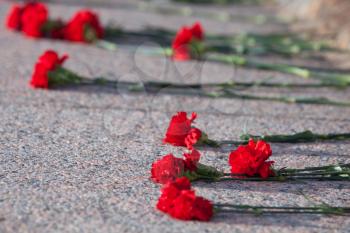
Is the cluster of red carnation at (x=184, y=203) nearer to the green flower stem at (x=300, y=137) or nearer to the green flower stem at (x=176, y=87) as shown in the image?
the green flower stem at (x=300, y=137)

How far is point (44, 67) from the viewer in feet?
16.9

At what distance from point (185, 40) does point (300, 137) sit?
237cm

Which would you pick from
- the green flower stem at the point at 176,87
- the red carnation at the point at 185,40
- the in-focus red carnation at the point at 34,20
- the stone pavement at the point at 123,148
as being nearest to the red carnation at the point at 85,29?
the in-focus red carnation at the point at 34,20

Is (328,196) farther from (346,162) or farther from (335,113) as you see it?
(335,113)

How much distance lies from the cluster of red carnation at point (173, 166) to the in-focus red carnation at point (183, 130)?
304mm

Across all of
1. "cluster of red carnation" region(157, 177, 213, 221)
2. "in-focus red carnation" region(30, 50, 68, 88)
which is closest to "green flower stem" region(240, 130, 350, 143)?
"cluster of red carnation" region(157, 177, 213, 221)

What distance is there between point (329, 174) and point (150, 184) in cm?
82

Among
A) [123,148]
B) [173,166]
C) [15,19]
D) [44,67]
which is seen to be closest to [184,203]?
[173,166]

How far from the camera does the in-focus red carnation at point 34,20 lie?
6969mm

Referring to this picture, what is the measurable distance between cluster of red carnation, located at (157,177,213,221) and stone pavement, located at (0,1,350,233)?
4cm

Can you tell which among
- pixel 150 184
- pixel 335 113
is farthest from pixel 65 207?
pixel 335 113

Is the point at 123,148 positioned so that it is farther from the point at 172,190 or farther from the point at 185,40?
the point at 185,40

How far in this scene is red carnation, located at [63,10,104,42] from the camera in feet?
22.6

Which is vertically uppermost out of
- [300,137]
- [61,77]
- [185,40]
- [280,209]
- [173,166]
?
[185,40]
